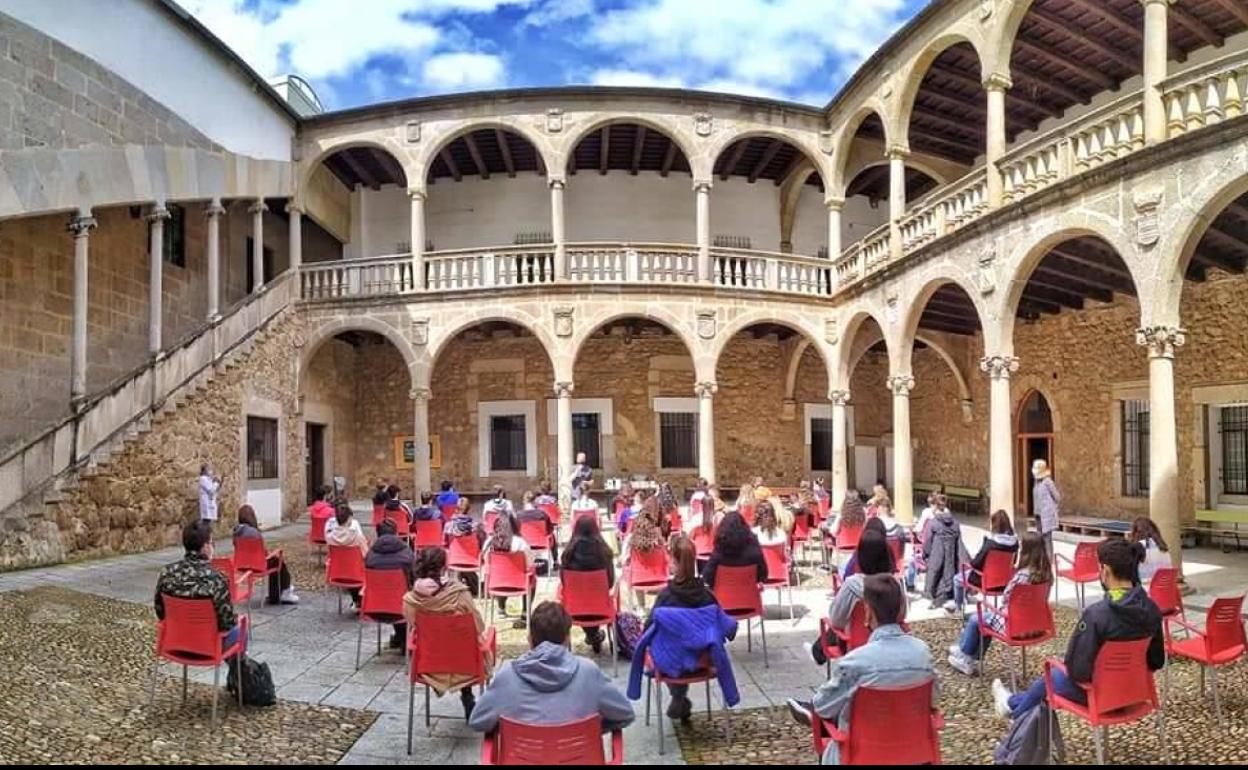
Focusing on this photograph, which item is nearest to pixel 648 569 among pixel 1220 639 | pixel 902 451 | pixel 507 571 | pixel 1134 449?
pixel 507 571

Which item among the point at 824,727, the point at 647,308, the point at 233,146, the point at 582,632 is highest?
the point at 233,146

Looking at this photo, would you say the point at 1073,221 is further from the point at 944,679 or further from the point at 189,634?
the point at 189,634

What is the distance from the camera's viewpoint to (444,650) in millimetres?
4742


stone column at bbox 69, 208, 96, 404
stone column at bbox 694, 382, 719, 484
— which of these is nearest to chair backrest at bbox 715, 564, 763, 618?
stone column at bbox 69, 208, 96, 404

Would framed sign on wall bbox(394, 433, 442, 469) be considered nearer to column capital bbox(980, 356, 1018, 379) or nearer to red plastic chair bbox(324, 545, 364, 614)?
red plastic chair bbox(324, 545, 364, 614)

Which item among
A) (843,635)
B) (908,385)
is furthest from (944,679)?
(908,385)

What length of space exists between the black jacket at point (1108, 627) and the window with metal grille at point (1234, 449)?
11.0 meters

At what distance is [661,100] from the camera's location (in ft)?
57.4

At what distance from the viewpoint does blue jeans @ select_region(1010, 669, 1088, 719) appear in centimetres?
407

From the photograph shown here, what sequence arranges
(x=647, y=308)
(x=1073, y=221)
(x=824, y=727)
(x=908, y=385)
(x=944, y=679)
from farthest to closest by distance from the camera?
(x=647, y=308)
(x=908, y=385)
(x=1073, y=221)
(x=944, y=679)
(x=824, y=727)

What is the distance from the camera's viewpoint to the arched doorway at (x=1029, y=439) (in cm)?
1688

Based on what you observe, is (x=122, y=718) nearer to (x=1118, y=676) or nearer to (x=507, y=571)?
(x=507, y=571)

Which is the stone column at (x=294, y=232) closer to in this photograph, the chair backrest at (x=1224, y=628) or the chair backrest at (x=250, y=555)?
the chair backrest at (x=250, y=555)

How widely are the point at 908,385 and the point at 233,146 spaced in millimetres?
13635
